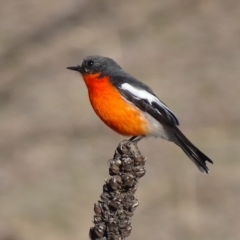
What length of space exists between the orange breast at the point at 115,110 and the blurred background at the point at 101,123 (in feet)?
10.1

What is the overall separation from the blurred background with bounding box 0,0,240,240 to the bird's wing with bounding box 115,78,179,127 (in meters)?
2.92

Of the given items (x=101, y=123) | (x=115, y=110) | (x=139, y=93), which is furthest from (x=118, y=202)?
(x=101, y=123)

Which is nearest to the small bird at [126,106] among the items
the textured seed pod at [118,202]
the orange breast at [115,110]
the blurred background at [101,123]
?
the orange breast at [115,110]

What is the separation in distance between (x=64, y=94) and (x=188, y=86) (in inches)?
64.4

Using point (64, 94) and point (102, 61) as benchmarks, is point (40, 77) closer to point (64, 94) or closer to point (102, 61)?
point (64, 94)

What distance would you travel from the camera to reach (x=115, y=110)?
5559 mm

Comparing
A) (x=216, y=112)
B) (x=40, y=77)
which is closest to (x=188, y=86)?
(x=216, y=112)

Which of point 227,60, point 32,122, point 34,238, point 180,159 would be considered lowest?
point 34,238

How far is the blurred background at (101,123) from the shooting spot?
8828 mm

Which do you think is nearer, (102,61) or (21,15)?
(102,61)

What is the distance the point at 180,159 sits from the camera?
8938 millimetres

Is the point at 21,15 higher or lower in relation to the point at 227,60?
higher

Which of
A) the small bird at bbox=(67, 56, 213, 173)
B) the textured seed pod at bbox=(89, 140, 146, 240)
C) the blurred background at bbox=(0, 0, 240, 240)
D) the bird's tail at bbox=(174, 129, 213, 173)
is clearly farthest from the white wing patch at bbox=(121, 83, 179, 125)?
the blurred background at bbox=(0, 0, 240, 240)

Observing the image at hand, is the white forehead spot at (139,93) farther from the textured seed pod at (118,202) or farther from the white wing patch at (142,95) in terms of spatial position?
the textured seed pod at (118,202)
